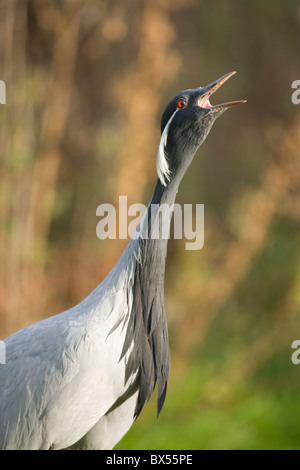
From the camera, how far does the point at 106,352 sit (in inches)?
47.2

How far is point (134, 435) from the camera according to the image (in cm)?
241

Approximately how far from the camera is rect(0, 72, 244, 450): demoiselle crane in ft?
3.89

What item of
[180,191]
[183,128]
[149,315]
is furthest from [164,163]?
[180,191]

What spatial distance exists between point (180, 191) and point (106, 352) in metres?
2.27

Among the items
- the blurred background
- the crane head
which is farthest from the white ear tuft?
the blurred background

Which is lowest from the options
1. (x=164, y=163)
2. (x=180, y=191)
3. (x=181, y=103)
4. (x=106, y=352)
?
(x=106, y=352)

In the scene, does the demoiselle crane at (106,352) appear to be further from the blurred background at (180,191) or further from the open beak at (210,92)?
the blurred background at (180,191)

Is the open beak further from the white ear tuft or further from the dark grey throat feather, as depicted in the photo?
the dark grey throat feather

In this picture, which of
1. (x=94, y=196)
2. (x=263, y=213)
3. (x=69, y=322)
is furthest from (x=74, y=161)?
(x=69, y=322)

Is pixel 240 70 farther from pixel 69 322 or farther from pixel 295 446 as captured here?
pixel 69 322

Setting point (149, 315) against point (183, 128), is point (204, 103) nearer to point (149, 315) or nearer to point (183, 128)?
point (183, 128)

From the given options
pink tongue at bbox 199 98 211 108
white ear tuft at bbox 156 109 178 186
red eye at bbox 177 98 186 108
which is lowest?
white ear tuft at bbox 156 109 178 186

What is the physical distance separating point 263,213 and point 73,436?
63.2 inches

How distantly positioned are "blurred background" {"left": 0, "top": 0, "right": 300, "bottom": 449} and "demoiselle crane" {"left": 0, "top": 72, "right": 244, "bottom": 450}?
3.92 feet
